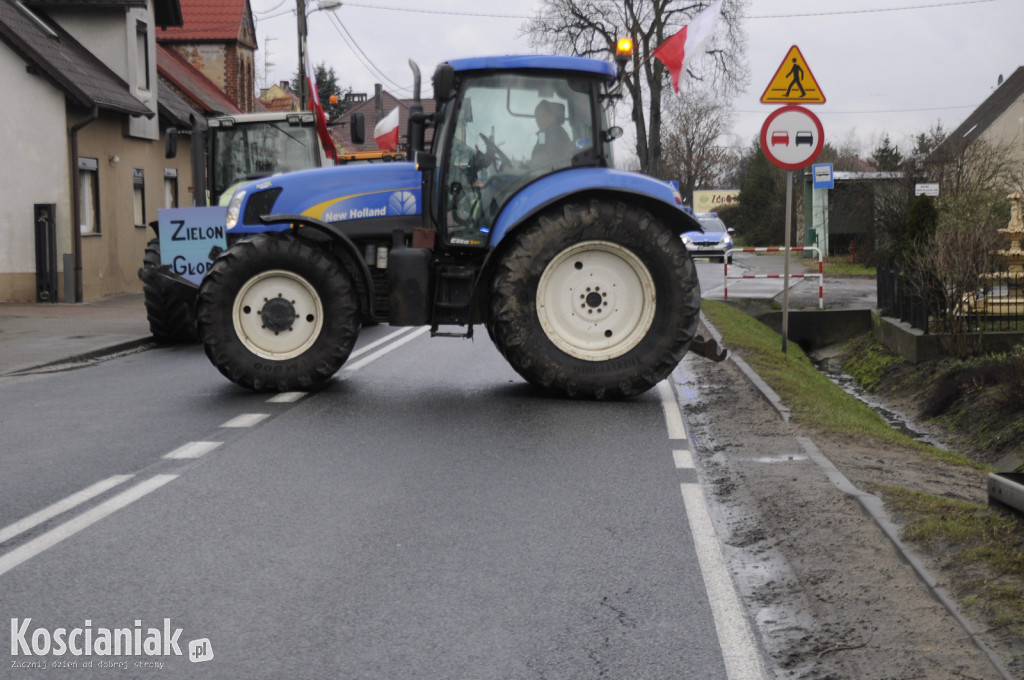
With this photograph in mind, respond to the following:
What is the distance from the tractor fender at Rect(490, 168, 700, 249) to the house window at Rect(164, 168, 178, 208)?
2295 centimetres

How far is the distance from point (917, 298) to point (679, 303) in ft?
24.9

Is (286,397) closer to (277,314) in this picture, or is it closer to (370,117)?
(277,314)

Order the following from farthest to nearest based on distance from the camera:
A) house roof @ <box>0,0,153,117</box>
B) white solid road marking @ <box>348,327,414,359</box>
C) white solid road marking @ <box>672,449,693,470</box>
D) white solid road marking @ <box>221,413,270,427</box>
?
1. house roof @ <box>0,0,153,117</box>
2. white solid road marking @ <box>348,327,414,359</box>
3. white solid road marking @ <box>221,413,270,427</box>
4. white solid road marking @ <box>672,449,693,470</box>

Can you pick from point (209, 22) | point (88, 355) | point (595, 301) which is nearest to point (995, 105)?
point (209, 22)

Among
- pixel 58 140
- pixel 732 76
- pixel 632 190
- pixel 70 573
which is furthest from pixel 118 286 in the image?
pixel 732 76

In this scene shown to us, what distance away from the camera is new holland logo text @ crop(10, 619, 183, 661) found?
4.74m

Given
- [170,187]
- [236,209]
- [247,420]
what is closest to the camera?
[247,420]

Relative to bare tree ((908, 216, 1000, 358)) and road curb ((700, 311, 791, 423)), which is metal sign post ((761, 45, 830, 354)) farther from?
bare tree ((908, 216, 1000, 358))

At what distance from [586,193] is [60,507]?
5.34 metres

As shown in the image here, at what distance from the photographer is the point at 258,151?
18984mm

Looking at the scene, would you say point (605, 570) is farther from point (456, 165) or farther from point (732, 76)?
point (732, 76)

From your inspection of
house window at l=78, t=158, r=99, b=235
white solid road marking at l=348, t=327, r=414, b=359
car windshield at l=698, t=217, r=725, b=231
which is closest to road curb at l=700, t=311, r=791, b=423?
white solid road marking at l=348, t=327, r=414, b=359

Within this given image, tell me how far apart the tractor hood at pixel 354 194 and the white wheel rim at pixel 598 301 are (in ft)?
4.53

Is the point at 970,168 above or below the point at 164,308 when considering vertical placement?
above
